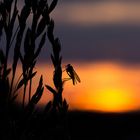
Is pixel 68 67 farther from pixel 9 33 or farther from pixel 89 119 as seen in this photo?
pixel 89 119

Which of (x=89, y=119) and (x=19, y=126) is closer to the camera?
(x=19, y=126)

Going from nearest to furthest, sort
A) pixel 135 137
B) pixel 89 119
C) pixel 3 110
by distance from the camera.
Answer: pixel 3 110
pixel 135 137
pixel 89 119

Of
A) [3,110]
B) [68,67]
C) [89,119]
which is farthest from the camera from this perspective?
[89,119]

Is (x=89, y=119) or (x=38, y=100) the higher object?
(x=89, y=119)

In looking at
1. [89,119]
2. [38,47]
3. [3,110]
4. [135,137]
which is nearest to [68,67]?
[38,47]

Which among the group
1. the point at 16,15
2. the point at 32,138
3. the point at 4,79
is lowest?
the point at 32,138

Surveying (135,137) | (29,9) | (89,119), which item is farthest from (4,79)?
(89,119)

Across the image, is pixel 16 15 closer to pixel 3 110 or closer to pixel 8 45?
pixel 8 45

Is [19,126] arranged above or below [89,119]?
below

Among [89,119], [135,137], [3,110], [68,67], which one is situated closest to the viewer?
[3,110]
